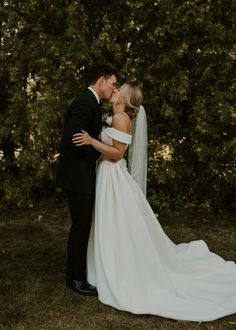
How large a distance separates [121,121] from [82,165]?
19.4 inches

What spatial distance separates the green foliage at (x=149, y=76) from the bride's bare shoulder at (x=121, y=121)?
224cm

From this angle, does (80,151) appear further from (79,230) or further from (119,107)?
(79,230)

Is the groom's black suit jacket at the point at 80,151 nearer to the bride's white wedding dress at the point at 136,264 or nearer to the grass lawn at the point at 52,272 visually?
the bride's white wedding dress at the point at 136,264

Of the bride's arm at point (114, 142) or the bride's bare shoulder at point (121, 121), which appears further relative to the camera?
the bride's bare shoulder at point (121, 121)

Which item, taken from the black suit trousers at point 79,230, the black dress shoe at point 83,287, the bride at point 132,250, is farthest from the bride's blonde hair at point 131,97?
the black dress shoe at point 83,287

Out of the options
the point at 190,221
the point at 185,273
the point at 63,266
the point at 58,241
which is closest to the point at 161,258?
the point at 185,273

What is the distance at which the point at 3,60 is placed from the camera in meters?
6.79

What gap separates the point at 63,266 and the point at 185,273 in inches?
50.2

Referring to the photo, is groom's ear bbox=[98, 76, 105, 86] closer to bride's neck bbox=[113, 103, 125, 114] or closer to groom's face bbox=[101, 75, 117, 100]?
groom's face bbox=[101, 75, 117, 100]

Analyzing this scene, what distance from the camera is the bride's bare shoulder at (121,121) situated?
4.11 m

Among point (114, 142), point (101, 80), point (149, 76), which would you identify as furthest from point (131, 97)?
point (149, 76)

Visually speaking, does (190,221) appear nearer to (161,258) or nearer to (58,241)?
(58,241)

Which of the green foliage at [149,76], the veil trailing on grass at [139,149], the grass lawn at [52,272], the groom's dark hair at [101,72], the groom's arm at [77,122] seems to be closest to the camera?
the grass lawn at [52,272]

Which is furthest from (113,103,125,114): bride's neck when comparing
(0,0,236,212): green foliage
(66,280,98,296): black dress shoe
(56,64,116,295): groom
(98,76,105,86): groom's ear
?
(0,0,236,212): green foliage
